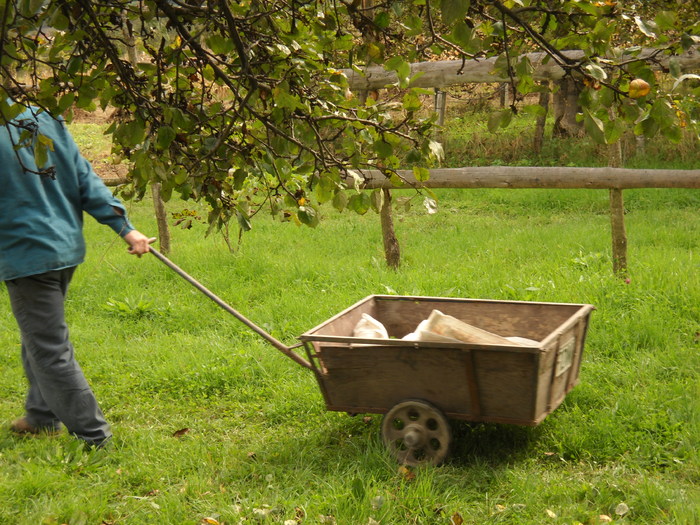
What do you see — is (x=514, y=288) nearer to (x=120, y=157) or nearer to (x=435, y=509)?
(x=435, y=509)

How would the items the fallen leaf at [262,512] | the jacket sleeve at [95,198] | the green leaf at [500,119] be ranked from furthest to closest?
the jacket sleeve at [95,198]
the fallen leaf at [262,512]
the green leaf at [500,119]

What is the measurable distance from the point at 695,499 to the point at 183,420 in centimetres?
299

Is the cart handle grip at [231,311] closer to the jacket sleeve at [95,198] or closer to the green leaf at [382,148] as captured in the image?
the jacket sleeve at [95,198]

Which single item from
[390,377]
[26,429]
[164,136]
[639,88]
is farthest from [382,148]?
[26,429]

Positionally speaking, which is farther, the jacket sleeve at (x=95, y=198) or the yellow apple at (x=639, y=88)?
the jacket sleeve at (x=95, y=198)

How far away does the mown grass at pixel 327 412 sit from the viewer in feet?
12.3

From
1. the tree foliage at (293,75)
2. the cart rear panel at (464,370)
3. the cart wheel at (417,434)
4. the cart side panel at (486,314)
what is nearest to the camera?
the tree foliage at (293,75)

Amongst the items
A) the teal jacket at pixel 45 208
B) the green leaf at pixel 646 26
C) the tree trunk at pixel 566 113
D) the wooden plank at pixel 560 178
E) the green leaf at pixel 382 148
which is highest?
the green leaf at pixel 646 26

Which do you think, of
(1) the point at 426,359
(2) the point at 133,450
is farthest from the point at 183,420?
(1) the point at 426,359

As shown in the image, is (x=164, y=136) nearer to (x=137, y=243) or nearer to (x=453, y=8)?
(x=453, y=8)

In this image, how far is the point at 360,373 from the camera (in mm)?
4215

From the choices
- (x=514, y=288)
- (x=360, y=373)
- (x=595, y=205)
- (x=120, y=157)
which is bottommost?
(x=595, y=205)

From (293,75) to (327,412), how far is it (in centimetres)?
245

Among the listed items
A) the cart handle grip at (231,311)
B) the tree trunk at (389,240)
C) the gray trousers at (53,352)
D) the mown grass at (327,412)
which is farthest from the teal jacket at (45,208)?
the tree trunk at (389,240)
